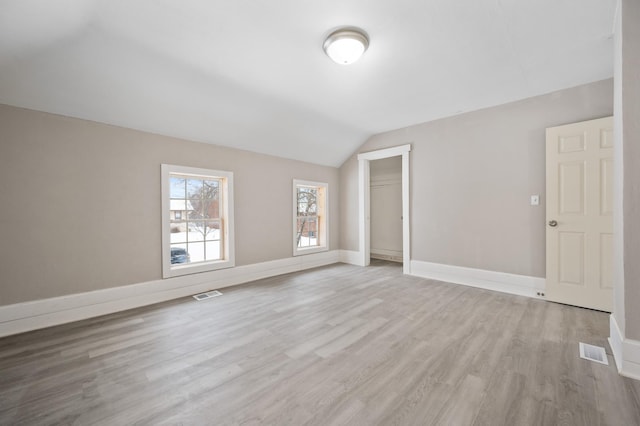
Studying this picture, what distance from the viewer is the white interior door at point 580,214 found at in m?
3.00

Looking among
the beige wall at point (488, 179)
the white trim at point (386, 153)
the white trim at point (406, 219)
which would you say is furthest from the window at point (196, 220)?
the beige wall at point (488, 179)

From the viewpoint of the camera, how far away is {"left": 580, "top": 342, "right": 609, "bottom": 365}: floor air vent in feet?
6.83

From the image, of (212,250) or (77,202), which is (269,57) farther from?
(212,250)

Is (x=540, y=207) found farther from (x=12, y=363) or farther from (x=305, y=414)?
(x=12, y=363)

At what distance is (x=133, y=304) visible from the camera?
3.23 meters

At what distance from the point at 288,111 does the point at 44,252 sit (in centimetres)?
332

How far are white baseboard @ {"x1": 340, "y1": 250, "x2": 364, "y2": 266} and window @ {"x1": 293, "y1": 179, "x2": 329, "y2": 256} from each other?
0.47 meters

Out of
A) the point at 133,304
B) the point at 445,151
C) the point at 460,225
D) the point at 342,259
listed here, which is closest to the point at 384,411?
the point at 133,304

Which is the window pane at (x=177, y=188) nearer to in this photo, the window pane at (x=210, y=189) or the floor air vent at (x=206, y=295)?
the window pane at (x=210, y=189)

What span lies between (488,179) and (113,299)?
5319 millimetres

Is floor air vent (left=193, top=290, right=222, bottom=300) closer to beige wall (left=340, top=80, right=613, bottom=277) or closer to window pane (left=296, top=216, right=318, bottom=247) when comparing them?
window pane (left=296, top=216, right=318, bottom=247)

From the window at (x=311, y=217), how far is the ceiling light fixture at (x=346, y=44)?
294 cm

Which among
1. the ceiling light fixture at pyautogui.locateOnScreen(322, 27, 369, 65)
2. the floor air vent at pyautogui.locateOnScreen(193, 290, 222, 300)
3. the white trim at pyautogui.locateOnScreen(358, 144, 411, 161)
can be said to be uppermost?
the ceiling light fixture at pyautogui.locateOnScreen(322, 27, 369, 65)

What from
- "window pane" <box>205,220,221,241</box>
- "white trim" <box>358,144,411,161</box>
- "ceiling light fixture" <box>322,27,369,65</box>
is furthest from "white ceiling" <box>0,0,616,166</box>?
"window pane" <box>205,220,221,241</box>
